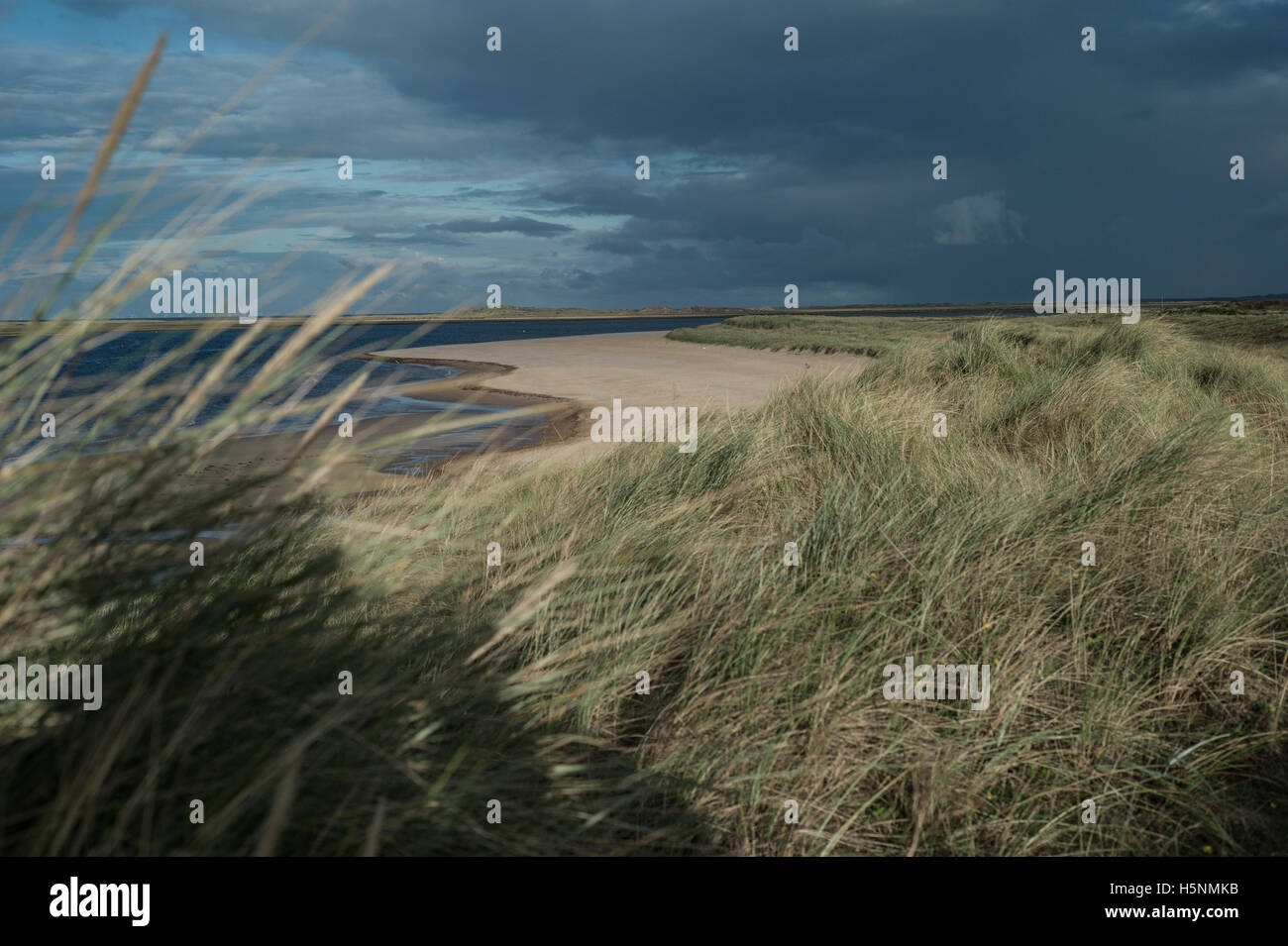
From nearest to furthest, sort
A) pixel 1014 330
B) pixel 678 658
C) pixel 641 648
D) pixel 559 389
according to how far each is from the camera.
Answer: pixel 641 648, pixel 678 658, pixel 1014 330, pixel 559 389

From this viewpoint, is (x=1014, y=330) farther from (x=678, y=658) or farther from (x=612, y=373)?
(x=612, y=373)

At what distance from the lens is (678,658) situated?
3.13 metres

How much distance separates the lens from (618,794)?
2.39 m

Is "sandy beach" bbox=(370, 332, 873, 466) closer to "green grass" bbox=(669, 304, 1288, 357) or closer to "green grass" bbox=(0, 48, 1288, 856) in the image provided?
"green grass" bbox=(669, 304, 1288, 357)

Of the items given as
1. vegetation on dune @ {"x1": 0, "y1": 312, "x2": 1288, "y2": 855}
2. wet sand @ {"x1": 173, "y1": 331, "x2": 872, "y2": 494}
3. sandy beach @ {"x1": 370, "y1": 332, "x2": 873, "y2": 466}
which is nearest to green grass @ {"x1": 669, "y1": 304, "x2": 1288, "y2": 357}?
sandy beach @ {"x1": 370, "y1": 332, "x2": 873, "y2": 466}

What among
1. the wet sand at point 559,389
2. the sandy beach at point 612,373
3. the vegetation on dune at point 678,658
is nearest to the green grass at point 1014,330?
the sandy beach at point 612,373

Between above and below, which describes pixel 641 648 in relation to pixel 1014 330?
below

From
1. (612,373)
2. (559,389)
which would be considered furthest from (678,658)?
(612,373)

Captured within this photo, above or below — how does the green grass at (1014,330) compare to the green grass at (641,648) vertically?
above

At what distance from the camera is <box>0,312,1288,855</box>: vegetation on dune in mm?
1584

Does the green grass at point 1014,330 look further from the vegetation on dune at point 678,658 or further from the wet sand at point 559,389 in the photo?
the vegetation on dune at point 678,658

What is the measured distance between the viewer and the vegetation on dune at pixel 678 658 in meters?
1.58
